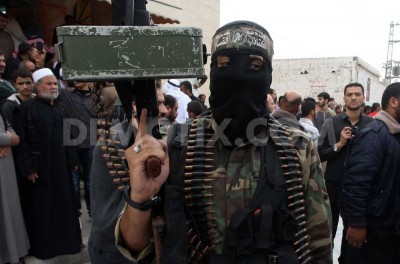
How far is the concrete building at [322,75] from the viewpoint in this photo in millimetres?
23589

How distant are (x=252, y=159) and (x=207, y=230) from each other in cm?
38

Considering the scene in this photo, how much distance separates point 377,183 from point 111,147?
8.47 ft

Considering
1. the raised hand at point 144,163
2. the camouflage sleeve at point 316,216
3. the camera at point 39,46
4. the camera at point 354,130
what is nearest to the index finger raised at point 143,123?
the raised hand at point 144,163

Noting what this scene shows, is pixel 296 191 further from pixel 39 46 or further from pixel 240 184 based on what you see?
pixel 39 46

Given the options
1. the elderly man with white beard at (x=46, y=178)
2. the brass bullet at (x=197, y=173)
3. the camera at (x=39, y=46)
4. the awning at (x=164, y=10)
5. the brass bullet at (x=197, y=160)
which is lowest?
the elderly man with white beard at (x=46, y=178)

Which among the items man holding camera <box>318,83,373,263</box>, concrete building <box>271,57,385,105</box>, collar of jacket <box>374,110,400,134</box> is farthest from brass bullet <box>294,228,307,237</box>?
concrete building <box>271,57,385,105</box>

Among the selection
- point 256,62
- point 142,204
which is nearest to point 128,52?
point 142,204

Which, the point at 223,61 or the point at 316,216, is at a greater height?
the point at 223,61

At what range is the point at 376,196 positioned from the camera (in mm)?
3279

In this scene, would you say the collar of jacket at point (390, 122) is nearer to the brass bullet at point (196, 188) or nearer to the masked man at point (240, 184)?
the masked man at point (240, 184)

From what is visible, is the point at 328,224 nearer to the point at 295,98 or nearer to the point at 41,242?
the point at 295,98

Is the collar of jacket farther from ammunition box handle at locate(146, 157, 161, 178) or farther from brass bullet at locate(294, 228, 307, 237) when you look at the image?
ammunition box handle at locate(146, 157, 161, 178)

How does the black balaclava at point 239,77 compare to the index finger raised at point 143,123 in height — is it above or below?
above

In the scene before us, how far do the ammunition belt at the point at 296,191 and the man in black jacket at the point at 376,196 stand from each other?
1.79m
